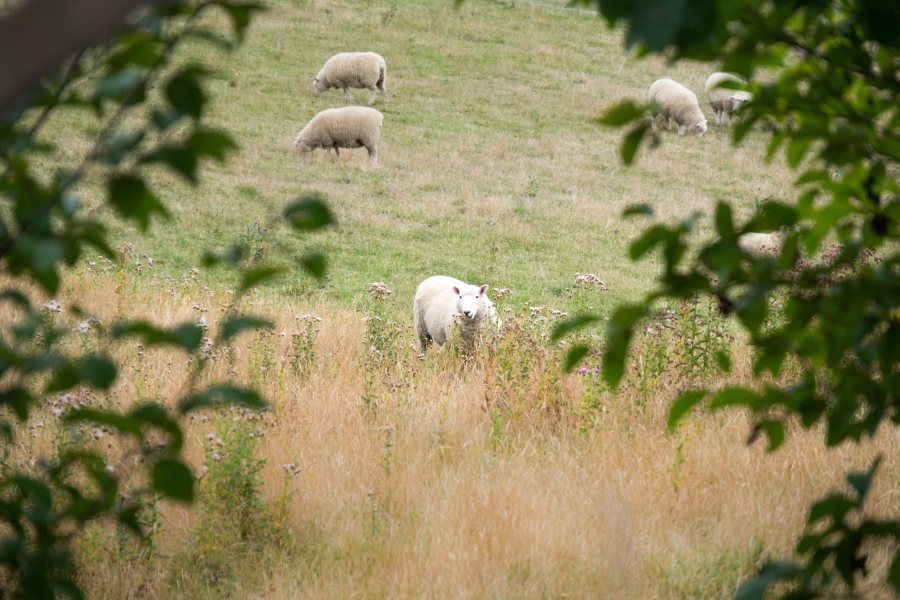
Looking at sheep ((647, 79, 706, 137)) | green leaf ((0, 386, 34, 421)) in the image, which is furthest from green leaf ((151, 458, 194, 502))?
sheep ((647, 79, 706, 137))

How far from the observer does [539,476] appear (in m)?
4.62

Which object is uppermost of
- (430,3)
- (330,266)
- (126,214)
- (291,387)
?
(126,214)

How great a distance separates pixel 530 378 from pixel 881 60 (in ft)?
14.4

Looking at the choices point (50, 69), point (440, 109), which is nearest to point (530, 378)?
point (50, 69)

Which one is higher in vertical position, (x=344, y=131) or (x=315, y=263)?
(x=315, y=263)

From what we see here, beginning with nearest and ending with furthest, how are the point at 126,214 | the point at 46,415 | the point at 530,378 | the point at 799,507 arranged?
the point at 126,214
the point at 799,507
the point at 46,415
the point at 530,378

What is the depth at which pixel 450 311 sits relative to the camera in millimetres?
8922

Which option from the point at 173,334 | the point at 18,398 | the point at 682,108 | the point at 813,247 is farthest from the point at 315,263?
the point at 682,108

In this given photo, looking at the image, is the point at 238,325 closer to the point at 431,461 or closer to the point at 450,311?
the point at 431,461

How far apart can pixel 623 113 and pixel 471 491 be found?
290 cm

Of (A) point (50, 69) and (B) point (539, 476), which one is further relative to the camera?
(B) point (539, 476)

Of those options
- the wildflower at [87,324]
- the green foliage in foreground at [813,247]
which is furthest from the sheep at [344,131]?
the green foliage in foreground at [813,247]

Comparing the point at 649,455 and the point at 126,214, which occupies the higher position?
the point at 126,214

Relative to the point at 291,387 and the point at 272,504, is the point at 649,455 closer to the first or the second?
the point at 272,504
